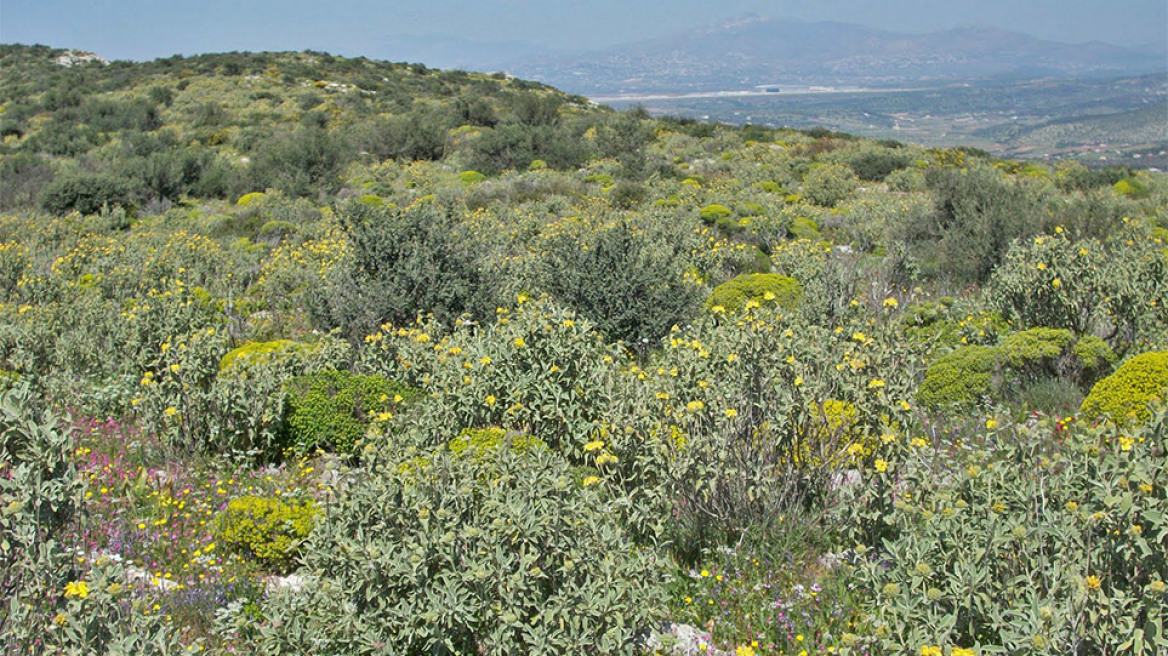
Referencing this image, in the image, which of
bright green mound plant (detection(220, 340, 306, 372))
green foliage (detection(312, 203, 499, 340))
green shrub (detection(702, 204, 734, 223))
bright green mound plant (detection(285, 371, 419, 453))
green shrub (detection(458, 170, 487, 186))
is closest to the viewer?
bright green mound plant (detection(285, 371, 419, 453))

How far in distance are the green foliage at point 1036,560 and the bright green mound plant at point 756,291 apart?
208 inches

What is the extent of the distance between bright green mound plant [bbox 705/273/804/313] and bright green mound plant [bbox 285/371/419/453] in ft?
12.9

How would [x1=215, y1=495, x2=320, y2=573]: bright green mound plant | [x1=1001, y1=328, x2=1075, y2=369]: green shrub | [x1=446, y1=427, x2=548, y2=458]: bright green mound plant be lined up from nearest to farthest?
[x1=215, y1=495, x2=320, y2=573]: bright green mound plant, [x1=446, y1=427, x2=548, y2=458]: bright green mound plant, [x1=1001, y1=328, x2=1075, y2=369]: green shrub

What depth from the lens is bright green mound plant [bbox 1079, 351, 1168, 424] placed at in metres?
5.48

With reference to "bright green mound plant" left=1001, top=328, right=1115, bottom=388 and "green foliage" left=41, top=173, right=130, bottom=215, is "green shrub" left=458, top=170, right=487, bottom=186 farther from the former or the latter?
"bright green mound plant" left=1001, top=328, right=1115, bottom=388

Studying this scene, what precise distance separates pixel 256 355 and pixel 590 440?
3.36 m

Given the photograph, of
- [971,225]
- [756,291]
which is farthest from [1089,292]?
[971,225]

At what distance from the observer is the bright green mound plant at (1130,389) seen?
548 centimetres

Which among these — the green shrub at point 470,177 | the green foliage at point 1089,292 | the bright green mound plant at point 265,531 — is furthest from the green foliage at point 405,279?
the green shrub at point 470,177

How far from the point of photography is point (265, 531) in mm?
4410

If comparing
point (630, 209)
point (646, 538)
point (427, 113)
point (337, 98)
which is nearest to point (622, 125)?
point (427, 113)

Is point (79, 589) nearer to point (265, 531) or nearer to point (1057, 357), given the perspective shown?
point (265, 531)

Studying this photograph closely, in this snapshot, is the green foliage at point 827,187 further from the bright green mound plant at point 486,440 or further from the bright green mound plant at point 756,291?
the bright green mound plant at point 486,440

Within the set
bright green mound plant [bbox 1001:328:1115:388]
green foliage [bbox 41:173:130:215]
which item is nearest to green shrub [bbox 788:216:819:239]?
bright green mound plant [bbox 1001:328:1115:388]
